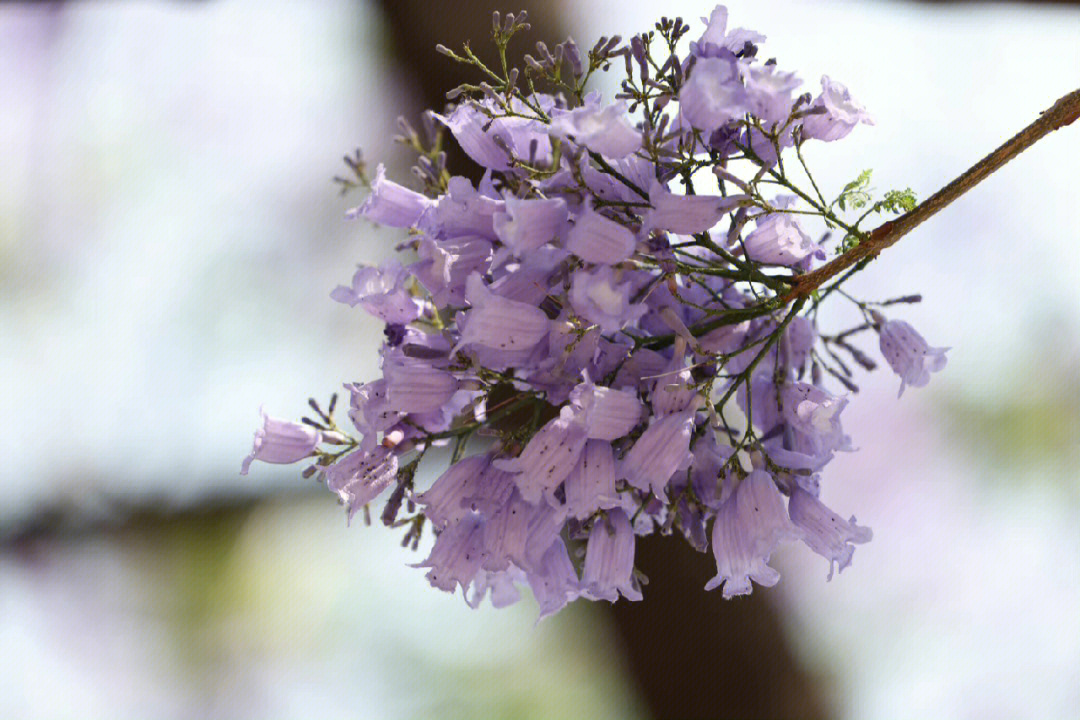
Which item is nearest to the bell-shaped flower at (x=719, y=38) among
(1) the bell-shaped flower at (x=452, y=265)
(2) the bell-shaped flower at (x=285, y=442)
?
(1) the bell-shaped flower at (x=452, y=265)

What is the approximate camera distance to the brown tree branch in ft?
2.12

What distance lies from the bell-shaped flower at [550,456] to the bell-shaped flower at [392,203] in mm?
231

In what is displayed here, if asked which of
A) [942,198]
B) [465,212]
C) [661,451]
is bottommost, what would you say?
[661,451]

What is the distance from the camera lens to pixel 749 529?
28.2 inches

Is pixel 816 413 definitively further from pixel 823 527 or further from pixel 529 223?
pixel 529 223

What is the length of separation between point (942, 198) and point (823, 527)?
0.26 m

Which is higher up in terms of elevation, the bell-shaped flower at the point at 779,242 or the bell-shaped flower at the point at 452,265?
the bell-shaped flower at the point at 779,242

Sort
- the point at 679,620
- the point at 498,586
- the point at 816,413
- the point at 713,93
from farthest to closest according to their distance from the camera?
1. the point at 679,620
2. the point at 498,586
3. the point at 816,413
4. the point at 713,93

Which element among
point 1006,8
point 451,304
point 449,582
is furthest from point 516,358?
point 1006,8

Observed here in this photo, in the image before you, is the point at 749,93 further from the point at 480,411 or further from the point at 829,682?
the point at 829,682

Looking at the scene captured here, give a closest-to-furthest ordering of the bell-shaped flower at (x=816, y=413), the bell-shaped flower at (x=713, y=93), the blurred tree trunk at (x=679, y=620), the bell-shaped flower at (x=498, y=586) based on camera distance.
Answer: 1. the bell-shaped flower at (x=713, y=93)
2. the bell-shaped flower at (x=816, y=413)
3. the bell-shaped flower at (x=498, y=586)
4. the blurred tree trunk at (x=679, y=620)

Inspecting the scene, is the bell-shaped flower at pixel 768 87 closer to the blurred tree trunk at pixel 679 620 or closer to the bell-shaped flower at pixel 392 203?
the bell-shaped flower at pixel 392 203

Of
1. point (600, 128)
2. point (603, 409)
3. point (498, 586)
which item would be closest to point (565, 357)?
point (603, 409)

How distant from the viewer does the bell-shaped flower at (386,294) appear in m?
0.75
